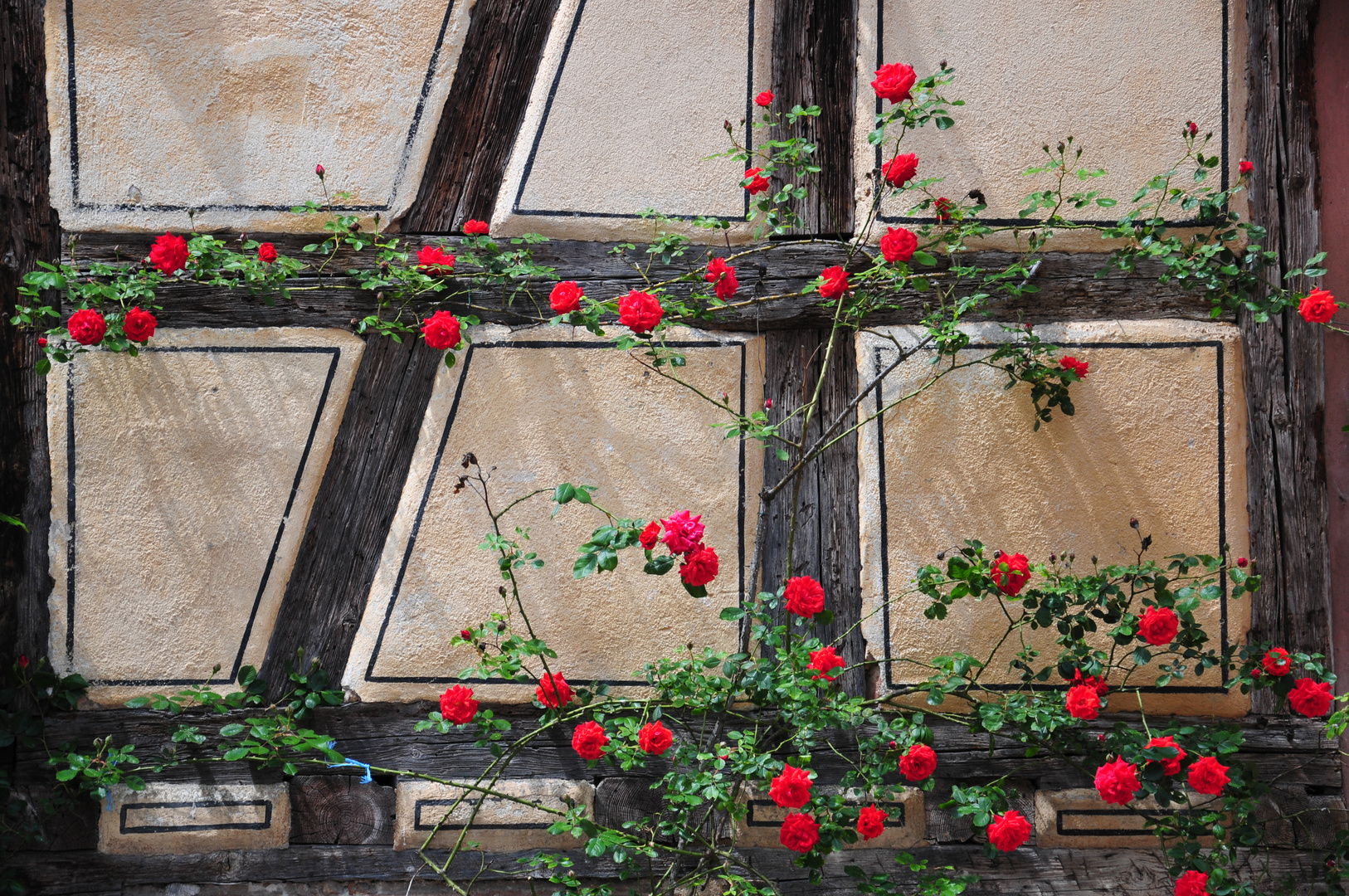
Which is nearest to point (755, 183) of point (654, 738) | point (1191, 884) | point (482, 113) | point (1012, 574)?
point (482, 113)

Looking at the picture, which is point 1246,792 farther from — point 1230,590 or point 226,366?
point 226,366

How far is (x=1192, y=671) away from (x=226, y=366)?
2455mm

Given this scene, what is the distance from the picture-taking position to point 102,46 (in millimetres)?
2150

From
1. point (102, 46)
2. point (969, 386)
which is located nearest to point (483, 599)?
point (969, 386)

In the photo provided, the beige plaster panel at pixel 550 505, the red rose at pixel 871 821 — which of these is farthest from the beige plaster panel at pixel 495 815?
the red rose at pixel 871 821

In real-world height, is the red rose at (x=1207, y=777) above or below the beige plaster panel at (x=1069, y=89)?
below

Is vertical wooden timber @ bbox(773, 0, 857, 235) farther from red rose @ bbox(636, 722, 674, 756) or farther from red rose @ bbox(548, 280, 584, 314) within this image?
red rose @ bbox(636, 722, 674, 756)

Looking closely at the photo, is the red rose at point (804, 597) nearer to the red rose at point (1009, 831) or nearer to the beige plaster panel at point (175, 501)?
the red rose at point (1009, 831)

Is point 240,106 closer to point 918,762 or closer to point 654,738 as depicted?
point 654,738

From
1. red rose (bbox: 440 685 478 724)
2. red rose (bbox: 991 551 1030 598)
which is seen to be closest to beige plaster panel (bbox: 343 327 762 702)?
red rose (bbox: 440 685 478 724)

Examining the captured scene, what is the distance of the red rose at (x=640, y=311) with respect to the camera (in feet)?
5.85

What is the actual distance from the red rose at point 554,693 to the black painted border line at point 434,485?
0.15 meters

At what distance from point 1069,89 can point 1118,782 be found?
1.60m

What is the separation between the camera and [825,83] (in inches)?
87.7
